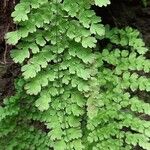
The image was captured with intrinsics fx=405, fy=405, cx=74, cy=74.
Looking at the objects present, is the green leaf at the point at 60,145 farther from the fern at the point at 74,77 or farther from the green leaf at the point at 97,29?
the green leaf at the point at 97,29

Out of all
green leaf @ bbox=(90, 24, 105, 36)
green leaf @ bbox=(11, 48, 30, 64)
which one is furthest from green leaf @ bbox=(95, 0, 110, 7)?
green leaf @ bbox=(11, 48, 30, 64)

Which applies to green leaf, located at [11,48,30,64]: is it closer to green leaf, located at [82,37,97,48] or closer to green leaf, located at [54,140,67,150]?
green leaf, located at [82,37,97,48]

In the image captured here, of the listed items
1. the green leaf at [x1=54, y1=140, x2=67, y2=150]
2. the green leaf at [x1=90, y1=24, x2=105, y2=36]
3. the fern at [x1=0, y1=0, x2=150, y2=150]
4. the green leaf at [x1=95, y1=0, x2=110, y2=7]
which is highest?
the green leaf at [x1=95, y1=0, x2=110, y2=7]

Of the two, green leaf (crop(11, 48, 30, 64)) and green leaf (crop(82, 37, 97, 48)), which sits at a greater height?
green leaf (crop(82, 37, 97, 48))

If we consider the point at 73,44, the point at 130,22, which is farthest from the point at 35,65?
the point at 130,22

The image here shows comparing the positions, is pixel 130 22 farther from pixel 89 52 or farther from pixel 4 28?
pixel 4 28

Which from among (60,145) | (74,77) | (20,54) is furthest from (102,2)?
(60,145)

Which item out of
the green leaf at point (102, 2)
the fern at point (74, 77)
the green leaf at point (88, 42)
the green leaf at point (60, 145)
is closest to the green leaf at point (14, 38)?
the fern at point (74, 77)

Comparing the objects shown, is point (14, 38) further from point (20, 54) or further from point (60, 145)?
point (60, 145)
